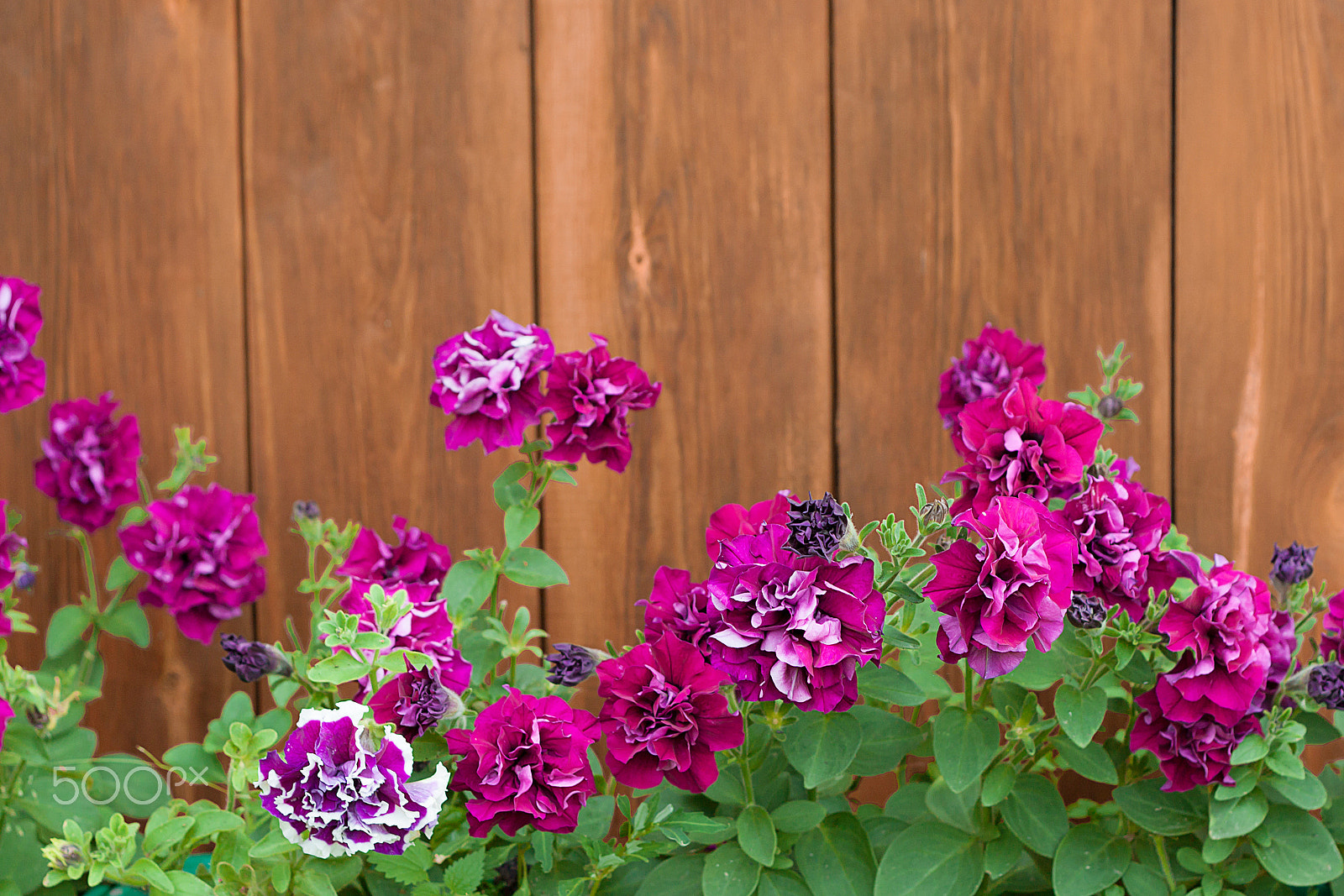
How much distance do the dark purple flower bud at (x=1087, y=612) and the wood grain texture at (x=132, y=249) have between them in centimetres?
92

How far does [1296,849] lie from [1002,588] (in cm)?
40

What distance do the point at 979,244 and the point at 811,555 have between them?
2.12 feet

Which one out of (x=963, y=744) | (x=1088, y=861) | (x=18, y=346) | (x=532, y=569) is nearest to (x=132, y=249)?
(x=18, y=346)

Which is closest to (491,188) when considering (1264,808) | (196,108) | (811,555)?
(196,108)

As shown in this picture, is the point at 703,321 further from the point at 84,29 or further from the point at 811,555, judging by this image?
the point at 84,29

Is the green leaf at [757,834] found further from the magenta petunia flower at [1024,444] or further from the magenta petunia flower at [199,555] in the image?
the magenta petunia flower at [199,555]

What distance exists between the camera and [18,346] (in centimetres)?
96

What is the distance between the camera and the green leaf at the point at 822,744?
725 mm

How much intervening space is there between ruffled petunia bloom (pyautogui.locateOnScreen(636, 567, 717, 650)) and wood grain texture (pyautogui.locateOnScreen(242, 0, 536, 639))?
46cm

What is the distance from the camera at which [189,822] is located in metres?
0.72

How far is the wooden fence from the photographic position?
1.12 m

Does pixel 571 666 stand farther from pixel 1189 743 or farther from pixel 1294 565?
pixel 1294 565

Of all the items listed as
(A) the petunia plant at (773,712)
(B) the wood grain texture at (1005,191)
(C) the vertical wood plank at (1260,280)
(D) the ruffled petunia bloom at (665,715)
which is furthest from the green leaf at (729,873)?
(C) the vertical wood plank at (1260,280)

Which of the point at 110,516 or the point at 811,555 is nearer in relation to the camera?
the point at 811,555
